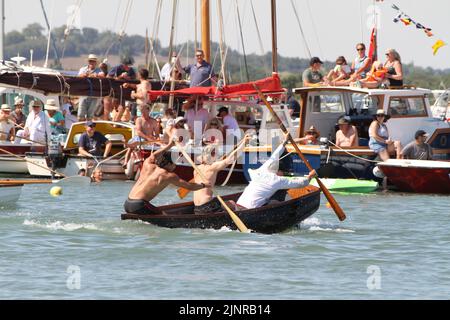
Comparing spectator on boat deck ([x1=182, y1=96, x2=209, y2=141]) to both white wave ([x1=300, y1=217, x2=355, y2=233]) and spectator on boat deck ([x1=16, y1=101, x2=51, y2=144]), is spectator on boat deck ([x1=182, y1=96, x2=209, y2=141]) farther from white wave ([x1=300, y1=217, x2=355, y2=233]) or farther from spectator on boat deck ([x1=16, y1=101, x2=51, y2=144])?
white wave ([x1=300, y1=217, x2=355, y2=233])

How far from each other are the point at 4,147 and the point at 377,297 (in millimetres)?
15687

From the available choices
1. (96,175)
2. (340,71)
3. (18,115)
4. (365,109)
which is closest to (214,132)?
(96,175)

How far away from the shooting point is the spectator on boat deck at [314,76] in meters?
27.1

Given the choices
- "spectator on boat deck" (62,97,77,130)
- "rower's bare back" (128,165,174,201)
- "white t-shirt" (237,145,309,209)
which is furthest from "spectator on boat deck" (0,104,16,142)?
"white t-shirt" (237,145,309,209)

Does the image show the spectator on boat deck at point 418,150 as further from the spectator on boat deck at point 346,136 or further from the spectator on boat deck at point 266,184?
the spectator on boat deck at point 266,184

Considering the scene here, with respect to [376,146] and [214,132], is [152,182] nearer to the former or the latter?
[214,132]

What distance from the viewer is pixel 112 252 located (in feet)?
54.9

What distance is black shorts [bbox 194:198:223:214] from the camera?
1870cm

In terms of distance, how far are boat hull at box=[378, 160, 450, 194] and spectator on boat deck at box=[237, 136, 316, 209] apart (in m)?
6.71

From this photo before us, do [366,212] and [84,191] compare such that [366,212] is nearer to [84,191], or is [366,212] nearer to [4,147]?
[84,191]

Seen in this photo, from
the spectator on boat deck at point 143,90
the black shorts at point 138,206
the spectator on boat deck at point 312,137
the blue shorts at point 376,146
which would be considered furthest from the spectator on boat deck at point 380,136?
the black shorts at point 138,206

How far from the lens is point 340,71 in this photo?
2781cm

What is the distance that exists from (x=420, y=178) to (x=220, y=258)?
9.35 metres

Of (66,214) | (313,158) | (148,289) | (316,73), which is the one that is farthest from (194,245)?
(316,73)
